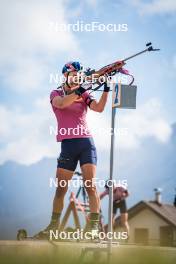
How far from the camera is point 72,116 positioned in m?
5.38

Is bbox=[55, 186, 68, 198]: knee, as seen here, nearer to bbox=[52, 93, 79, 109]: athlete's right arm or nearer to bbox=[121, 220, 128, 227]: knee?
bbox=[52, 93, 79, 109]: athlete's right arm

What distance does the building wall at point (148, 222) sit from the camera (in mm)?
37156

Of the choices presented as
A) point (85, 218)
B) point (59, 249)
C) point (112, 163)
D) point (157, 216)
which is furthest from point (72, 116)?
point (157, 216)

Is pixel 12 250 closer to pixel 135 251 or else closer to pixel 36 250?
pixel 36 250

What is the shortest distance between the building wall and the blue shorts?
3249 cm

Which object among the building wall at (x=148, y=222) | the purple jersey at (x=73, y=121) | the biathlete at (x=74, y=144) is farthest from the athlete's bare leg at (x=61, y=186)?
the building wall at (x=148, y=222)

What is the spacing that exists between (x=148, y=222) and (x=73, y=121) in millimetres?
33377

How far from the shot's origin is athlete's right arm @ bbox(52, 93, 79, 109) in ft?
16.8

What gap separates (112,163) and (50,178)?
34.5 inches

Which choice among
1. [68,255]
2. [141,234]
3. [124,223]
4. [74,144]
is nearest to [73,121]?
[74,144]

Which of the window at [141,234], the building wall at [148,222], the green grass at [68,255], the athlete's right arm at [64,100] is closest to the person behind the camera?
the green grass at [68,255]

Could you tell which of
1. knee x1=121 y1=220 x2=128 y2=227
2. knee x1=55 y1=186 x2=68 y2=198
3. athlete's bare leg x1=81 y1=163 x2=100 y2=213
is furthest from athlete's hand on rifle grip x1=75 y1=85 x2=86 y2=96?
knee x1=121 y1=220 x2=128 y2=227

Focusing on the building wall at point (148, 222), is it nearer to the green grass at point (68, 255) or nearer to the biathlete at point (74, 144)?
the biathlete at point (74, 144)

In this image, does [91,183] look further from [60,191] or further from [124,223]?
[124,223]
